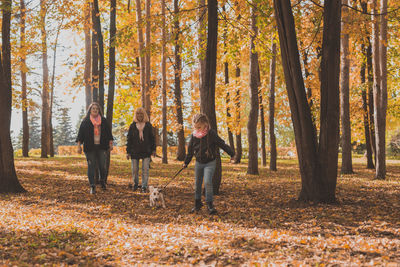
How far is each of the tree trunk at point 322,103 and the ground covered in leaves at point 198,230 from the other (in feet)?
1.78

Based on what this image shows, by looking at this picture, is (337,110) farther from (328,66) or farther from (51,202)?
(51,202)

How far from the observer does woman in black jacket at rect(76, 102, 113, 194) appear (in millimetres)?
8508

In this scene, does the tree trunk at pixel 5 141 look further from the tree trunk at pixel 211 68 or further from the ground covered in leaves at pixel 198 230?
the tree trunk at pixel 211 68

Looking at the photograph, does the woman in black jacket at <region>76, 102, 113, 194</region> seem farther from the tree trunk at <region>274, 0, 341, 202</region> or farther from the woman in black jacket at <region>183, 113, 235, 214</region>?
the tree trunk at <region>274, 0, 341, 202</region>

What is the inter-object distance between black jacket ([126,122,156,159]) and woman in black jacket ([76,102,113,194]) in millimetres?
587

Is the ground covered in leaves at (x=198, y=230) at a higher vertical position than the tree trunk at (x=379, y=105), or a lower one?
lower

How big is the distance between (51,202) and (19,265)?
4.06 metres

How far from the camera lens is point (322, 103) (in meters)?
7.01

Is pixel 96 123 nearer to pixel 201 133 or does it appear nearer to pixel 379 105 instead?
pixel 201 133

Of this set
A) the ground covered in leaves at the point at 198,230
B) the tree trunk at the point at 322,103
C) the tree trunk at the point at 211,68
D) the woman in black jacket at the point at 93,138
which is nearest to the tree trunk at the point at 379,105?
the ground covered in leaves at the point at 198,230

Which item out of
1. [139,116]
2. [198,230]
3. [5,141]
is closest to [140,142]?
[139,116]

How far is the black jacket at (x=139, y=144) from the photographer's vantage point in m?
8.73

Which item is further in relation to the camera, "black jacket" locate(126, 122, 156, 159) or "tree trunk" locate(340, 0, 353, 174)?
"tree trunk" locate(340, 0, 353, 174)

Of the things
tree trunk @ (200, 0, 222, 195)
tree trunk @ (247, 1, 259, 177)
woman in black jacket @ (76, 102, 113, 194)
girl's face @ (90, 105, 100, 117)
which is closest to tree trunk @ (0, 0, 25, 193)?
woman in black jacket @ (76, 102, 113, 194)
